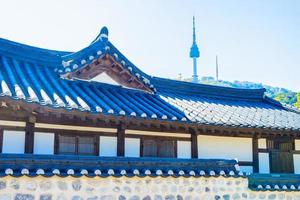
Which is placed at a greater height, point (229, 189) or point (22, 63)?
point (22, 63)

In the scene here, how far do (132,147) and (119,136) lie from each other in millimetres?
612

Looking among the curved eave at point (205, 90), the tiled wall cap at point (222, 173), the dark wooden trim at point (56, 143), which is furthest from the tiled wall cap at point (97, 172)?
the curved eave at point (205, 90)

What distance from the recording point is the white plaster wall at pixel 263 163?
551 inches

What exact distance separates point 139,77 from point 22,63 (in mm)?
3887

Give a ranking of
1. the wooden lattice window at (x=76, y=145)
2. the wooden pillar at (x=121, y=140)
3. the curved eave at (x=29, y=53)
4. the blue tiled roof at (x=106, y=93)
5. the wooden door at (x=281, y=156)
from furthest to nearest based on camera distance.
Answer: the wooden door at (x=281, y=156) < the curved eave at (x=29, y=53) < the wooden pillar at (x=121, y=140) < the wooden lattice window at (x=76, y=145) < the blue tiled roof at (x=106, y=93)

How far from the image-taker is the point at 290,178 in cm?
1245

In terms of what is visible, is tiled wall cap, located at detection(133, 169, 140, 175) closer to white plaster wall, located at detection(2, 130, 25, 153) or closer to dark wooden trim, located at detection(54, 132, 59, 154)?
dark wooden trim, located at detection(54, 132, 59, 154)

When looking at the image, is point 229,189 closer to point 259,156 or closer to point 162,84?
point 259,156

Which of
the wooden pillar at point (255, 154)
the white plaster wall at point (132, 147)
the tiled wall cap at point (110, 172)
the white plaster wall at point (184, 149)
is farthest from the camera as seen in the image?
the wooden pillar at point (255, 154)

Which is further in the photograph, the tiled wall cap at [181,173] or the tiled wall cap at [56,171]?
the tiled wall cap at [181,173]

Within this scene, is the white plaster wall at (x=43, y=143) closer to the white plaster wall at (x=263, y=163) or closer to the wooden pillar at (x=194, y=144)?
the wooden pillar at (x=194, y=144)

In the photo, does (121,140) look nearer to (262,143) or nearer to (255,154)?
(255,154)

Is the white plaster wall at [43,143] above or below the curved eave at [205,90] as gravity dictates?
below

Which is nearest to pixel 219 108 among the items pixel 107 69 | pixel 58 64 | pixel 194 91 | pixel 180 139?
pixel 194 91
